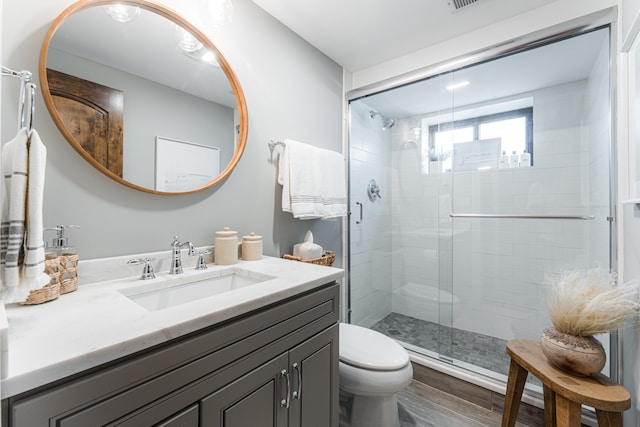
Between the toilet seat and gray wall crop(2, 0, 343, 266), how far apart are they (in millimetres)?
647

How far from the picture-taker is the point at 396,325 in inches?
101

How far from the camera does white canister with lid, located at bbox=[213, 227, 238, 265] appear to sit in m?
1.34

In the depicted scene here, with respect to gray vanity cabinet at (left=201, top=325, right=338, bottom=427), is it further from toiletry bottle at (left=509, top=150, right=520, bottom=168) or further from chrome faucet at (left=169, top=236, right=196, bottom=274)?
toiletry bottle at (left=509, top=150, right=520, bottom=168)

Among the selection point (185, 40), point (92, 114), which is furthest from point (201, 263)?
point (185, 40)

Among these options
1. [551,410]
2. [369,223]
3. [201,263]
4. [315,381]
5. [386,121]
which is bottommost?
[551,410]

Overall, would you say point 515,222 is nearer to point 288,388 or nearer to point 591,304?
point 591,304

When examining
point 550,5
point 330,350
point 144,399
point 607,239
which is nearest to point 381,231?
point 607,239

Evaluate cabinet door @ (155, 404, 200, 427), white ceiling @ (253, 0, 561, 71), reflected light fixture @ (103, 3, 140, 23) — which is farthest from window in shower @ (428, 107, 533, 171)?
cabinet door @ (155, 404, 200, 427)

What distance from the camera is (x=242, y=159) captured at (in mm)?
1536

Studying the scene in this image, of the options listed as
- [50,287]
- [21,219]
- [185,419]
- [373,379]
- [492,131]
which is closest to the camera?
[21,219]

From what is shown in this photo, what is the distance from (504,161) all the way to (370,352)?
5.84 feet

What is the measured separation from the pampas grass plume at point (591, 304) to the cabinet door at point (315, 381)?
3.07ft

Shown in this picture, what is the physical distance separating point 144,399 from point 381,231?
230 cm

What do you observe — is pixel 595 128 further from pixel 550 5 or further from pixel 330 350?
pixel 330 350
